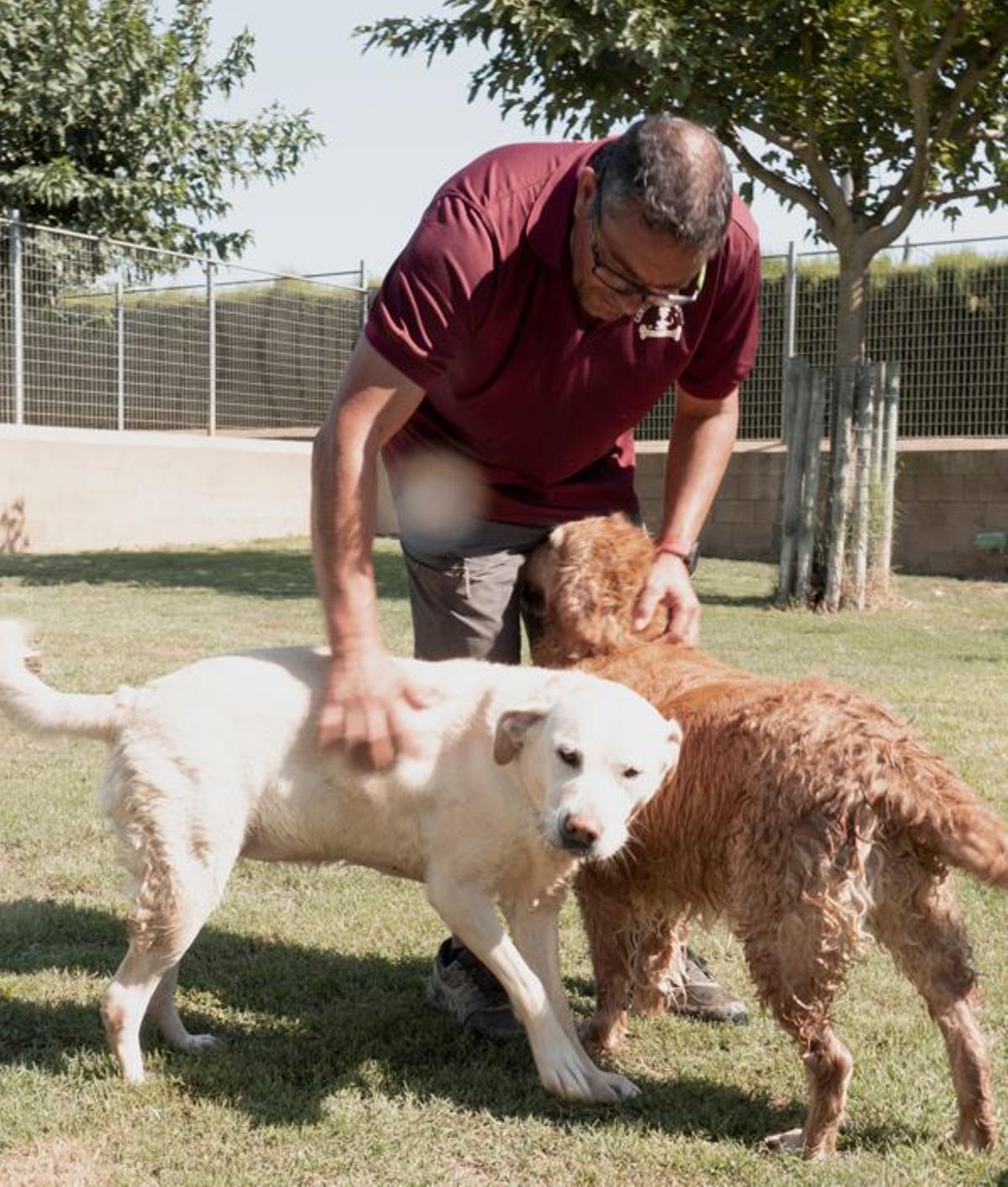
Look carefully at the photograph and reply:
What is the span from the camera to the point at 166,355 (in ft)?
70.2

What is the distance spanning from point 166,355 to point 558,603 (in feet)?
58.8

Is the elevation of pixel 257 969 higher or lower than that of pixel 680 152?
lower

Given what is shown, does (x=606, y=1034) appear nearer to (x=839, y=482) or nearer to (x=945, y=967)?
(x=945, y=967)

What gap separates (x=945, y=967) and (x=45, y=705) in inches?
94.4

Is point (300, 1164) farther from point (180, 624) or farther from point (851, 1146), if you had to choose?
point (180, 624)

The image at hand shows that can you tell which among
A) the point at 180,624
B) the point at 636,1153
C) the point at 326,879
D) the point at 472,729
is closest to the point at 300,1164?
the point at 636,1153

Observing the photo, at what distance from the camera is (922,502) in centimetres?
1959

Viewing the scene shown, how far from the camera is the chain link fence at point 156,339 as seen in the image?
63.4 feet

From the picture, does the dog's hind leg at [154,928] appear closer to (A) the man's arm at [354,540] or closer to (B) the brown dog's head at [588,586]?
(A) the man's arm at [354,540]

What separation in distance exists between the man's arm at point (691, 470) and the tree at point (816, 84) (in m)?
9.22

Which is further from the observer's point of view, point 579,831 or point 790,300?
point 790,300

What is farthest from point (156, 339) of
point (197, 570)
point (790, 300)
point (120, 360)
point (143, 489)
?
point (790, 300)

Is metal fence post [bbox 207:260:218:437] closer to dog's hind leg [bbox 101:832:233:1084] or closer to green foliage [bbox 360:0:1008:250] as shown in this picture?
green foliage [bbox 360:0:1008:250]

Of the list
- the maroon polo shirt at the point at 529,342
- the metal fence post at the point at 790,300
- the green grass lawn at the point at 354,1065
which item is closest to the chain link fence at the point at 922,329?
the metal fence post at the point at 790,300
